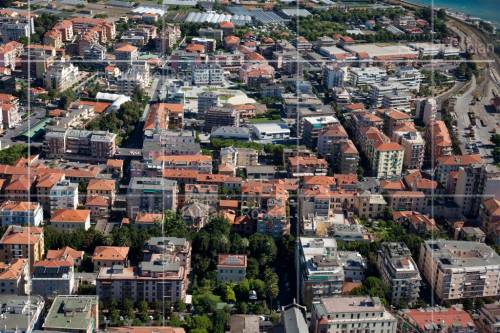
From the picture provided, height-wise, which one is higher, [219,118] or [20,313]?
[219,118]

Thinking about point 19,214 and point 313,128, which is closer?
point 19,214

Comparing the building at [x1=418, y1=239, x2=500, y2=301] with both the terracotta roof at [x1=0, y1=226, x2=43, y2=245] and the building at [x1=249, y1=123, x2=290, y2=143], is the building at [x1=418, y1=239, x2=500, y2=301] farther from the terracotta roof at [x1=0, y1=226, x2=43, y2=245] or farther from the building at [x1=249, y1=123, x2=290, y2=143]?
the building at [x1=249, y1=123, x2=290, y2=143]

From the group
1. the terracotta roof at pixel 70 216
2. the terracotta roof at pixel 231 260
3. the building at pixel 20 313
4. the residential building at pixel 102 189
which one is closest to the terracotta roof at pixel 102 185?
the residential building at pixel 102 189

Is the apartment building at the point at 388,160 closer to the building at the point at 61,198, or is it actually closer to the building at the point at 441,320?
the building at the point at 441,320

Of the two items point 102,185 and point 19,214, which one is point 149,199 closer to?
point 102,185

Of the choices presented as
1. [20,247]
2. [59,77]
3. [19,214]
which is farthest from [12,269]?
[59,77]

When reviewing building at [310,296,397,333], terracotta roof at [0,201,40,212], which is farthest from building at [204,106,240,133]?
building at [310,296,397,333]
